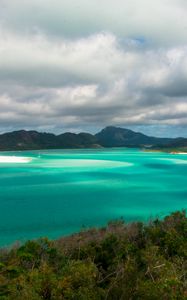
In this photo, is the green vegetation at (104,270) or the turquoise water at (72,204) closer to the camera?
the green vegetation at (104,270)

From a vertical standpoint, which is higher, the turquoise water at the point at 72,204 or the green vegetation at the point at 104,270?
the green vegetation at the point at 104,270

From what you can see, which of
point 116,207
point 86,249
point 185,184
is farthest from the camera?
point 185,184

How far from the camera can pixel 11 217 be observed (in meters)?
26.9

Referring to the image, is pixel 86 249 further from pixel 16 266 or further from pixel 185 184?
pixel 185 184

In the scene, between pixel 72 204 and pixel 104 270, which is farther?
pixel 72 204

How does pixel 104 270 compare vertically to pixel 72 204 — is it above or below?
above

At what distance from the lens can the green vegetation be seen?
7.88 m

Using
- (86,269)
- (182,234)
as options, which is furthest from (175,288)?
(182,234)

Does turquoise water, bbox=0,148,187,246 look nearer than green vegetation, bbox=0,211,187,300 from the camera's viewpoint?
No

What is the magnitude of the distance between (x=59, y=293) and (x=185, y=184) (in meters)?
44.8

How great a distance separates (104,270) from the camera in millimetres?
12125

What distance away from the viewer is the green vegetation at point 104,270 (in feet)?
25.8

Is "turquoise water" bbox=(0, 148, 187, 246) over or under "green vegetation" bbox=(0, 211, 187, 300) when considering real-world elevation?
under

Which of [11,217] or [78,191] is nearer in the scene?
[11,217]
